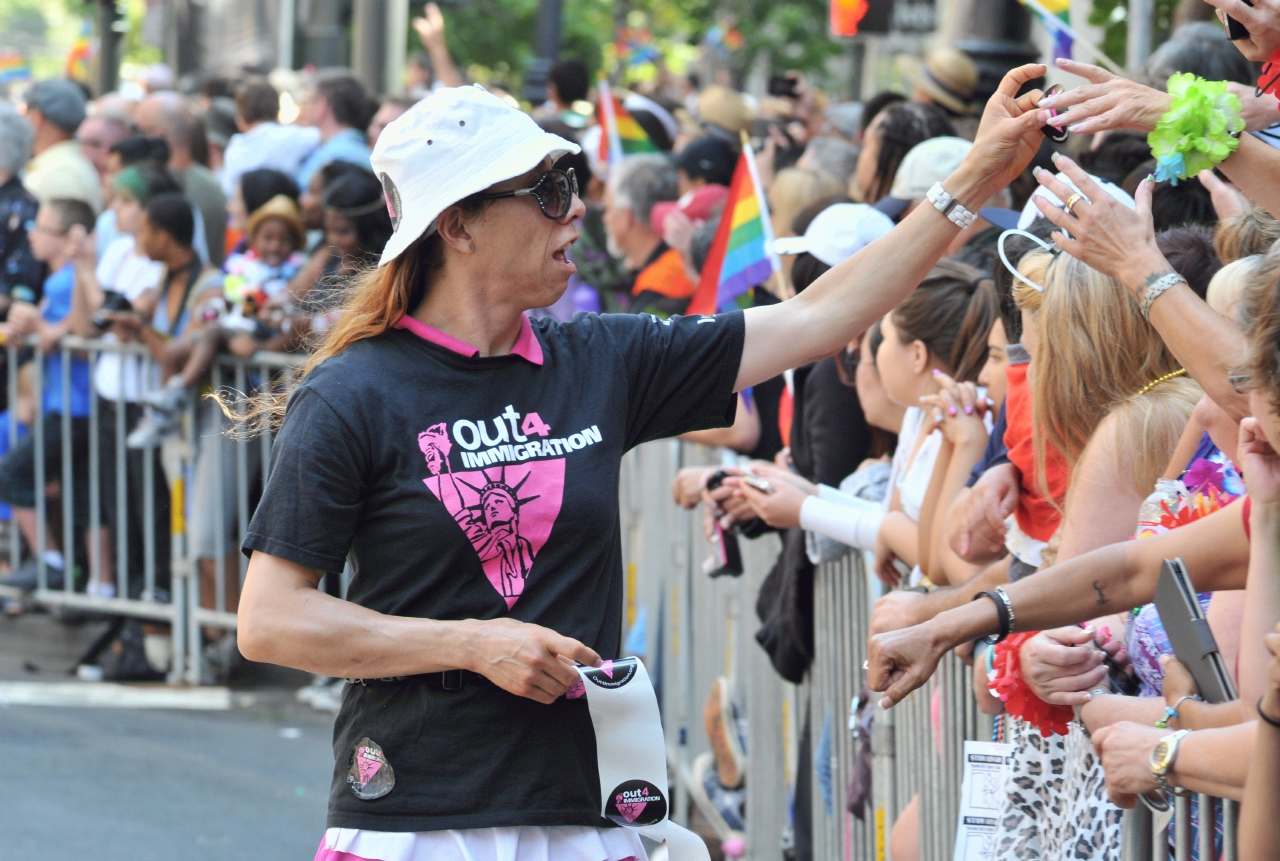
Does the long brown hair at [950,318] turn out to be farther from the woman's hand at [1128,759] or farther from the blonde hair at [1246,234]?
the woman's hand at [1128,759]

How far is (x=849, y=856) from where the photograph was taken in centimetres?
456

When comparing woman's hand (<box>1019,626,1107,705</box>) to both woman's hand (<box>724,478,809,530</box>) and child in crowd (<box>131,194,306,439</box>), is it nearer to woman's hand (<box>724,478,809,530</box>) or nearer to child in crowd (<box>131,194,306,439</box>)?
woman's hand (<box>724,478,809,530</box>)

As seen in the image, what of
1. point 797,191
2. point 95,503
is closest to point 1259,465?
point 797,191

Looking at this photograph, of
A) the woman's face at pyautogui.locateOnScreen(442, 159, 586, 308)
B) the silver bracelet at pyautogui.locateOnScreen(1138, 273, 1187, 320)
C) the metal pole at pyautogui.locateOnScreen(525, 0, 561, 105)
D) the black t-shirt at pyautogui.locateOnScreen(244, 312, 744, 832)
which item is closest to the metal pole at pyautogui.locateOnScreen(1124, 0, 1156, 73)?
the silver bracelet at pyautogui.locateOnScreen(1138, 273, 1187, 320)

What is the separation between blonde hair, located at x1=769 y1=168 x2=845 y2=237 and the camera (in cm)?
686

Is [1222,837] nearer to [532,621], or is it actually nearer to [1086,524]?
[1086,524]

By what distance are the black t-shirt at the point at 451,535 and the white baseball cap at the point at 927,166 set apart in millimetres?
2869

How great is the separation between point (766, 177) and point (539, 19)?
7037 mm

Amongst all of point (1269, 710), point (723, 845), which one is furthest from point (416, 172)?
point (723, 845)

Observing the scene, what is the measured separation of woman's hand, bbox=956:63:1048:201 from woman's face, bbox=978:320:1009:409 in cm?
94

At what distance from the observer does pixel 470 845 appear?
2.91m

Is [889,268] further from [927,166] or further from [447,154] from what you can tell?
[927,166]

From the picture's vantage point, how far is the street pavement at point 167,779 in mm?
6215

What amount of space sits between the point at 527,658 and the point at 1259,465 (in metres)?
1.19
